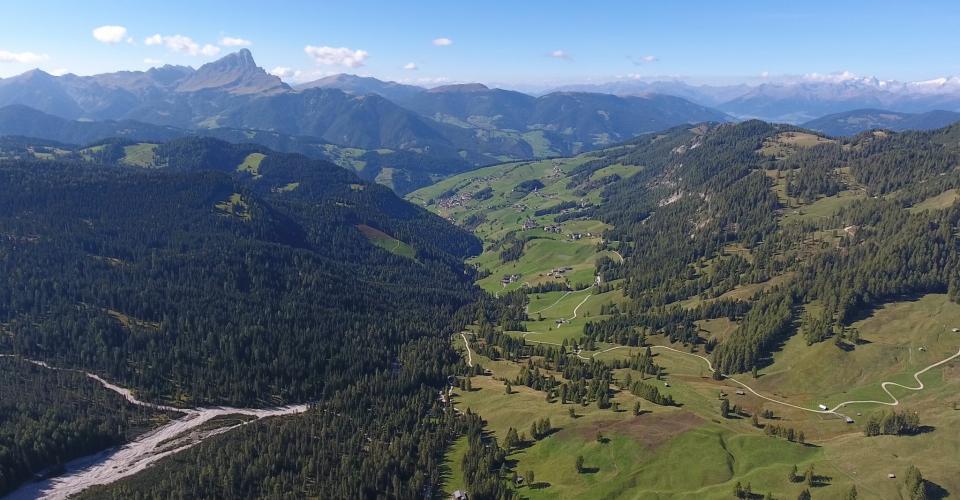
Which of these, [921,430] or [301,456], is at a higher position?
[921,430]

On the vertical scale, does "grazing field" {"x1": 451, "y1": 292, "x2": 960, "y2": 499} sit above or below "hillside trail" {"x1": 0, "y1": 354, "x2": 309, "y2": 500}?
above

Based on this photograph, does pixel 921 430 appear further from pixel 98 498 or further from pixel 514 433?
pixel 98 498

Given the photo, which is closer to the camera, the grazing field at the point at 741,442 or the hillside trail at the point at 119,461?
the grazing field at the point at 741,442

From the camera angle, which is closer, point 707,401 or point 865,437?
point 865,437

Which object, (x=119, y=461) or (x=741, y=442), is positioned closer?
(x=741, y=442)

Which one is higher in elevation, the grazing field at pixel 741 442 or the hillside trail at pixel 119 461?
the grazing field at pixel 741 442

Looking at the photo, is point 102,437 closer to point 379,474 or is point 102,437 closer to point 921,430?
point 379,474

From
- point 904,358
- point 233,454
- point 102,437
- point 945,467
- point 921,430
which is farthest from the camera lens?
point 904,358

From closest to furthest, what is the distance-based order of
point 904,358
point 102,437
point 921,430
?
point 921,430, point 102,437, point 904,358

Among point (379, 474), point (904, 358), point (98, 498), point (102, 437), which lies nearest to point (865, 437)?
point (904, 358)

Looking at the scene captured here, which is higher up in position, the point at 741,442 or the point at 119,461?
the point at 741,442

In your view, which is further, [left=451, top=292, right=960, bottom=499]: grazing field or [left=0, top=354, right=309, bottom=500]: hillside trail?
[left=0, top=354, right=309, bottom=500]: hillside trail
